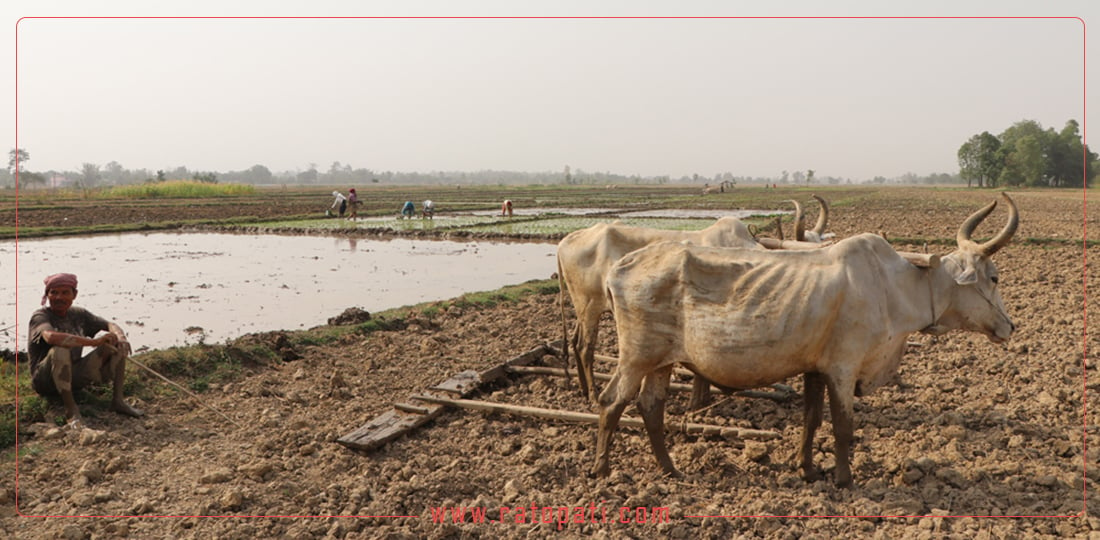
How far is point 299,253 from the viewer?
19703 mm

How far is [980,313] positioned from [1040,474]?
3.81 feet

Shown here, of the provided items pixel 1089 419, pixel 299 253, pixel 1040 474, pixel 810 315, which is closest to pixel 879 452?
pixel 1040 474

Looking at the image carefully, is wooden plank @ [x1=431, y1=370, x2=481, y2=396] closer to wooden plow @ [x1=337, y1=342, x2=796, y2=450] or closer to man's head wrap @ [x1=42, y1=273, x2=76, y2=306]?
wooden plow @ [x1=337, y1=342, x2=796, y2=450]

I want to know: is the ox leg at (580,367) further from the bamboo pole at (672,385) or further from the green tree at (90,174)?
the green tree at (90,174)

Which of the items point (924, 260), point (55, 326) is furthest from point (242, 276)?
point (924, 260)

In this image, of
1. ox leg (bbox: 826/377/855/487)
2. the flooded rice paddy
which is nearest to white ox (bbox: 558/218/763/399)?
ox leg (bbox: 826/377/855/487)

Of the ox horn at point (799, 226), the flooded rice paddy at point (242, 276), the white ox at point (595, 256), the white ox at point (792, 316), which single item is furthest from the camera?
the flooded rice paddy at point (242, 276)

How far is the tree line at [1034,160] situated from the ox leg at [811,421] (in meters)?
92.2

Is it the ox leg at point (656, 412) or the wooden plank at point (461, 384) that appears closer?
the ox leg at point (656, 412)

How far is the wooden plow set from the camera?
18.7ft

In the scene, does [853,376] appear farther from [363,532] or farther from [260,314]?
[260,314]

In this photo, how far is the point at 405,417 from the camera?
6.21 m

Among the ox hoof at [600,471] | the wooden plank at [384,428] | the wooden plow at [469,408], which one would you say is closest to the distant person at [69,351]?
the wooden plank at [384,428]

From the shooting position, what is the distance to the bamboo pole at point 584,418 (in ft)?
18.6
